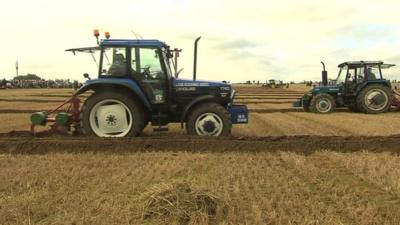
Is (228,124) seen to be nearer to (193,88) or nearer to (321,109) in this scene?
(193,88)

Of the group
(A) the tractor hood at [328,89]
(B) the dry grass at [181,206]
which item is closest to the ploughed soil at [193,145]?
(B) the dry grass at [181,206]

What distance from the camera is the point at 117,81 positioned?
1153 cm

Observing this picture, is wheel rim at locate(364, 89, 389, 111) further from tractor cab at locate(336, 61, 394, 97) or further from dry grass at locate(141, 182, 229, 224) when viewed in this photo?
dry grass at locate(141, 182, 229, 224)

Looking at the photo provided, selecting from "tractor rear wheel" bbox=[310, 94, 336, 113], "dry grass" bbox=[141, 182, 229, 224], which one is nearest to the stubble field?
"dry grass" bbox=[141, 182, 229, 224]

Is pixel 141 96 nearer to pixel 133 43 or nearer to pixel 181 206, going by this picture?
pixel 133 43

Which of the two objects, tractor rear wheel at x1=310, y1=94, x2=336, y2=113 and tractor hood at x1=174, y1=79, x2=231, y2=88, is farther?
tractor rear wheel at x1=310, y1=94, x2=336, y2=113

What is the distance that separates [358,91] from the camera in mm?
21438

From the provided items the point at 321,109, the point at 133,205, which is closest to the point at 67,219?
the point at 133,205

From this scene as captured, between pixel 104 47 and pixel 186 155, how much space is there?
133 inches

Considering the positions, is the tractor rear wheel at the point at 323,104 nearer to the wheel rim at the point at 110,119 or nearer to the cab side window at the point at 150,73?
the cab side window at the point at 150,73

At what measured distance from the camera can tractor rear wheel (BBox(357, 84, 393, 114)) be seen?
69.8 feet

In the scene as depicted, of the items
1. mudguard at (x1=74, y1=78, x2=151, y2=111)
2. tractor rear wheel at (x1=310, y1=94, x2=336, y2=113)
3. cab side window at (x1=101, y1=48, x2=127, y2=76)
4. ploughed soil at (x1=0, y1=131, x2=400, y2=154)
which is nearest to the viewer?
ploughed soil at (x1=0, y1=131, x2=400, y2=154)

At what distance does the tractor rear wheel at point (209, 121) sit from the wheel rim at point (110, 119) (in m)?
1.39

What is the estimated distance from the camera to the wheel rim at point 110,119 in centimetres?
1180
